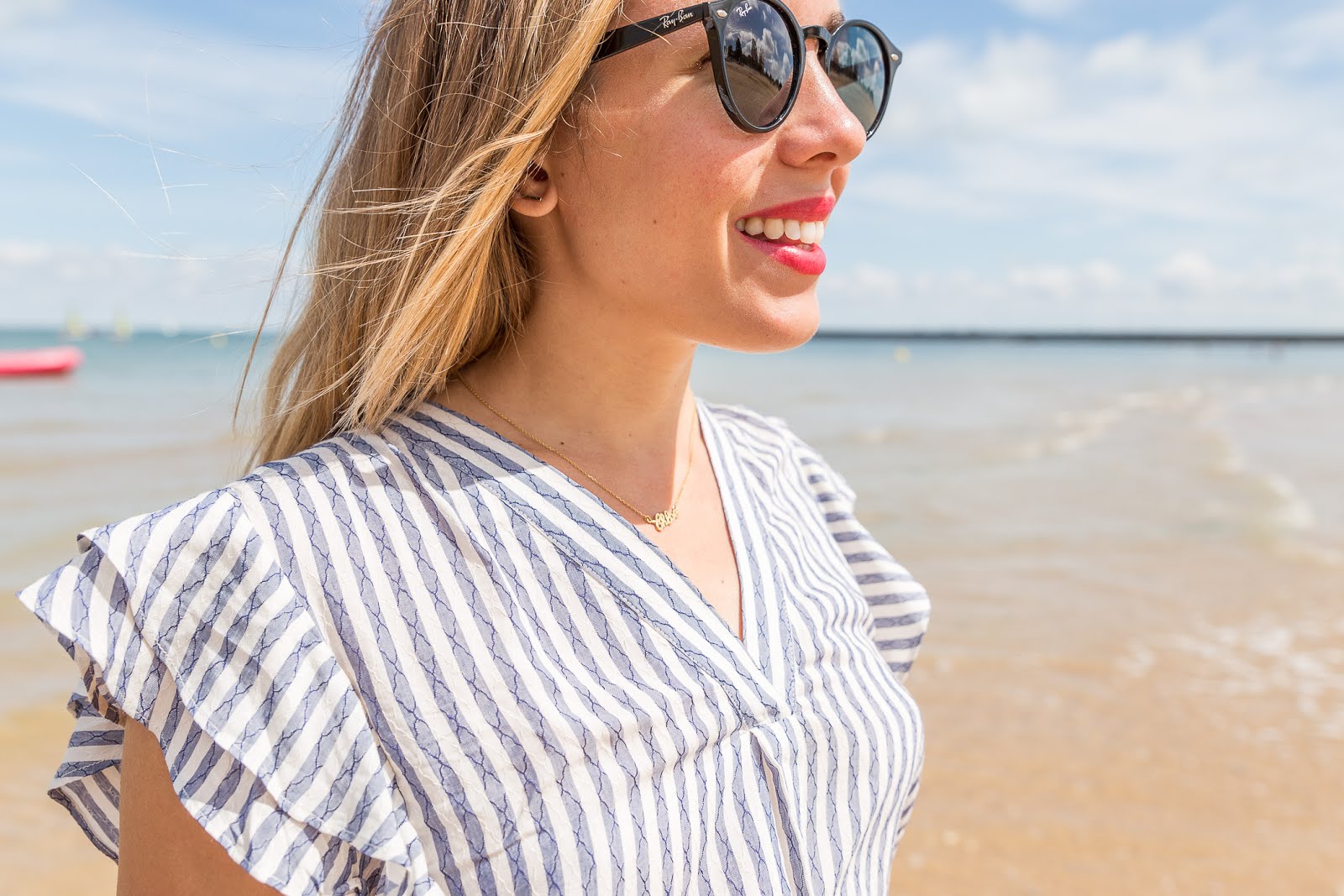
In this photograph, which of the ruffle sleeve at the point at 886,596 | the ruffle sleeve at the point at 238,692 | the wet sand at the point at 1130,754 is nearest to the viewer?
the ruffle sleeve at the point at 238,692

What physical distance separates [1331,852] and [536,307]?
12.5 feet

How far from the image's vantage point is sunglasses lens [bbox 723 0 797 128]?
147 cm

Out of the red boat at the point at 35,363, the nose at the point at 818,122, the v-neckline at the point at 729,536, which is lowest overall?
the red boat at the point at 35,363

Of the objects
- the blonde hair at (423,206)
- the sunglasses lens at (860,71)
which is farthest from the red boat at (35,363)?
the sunglasses lens at (860,71)

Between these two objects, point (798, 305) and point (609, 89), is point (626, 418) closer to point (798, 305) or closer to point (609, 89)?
point (798, 305)

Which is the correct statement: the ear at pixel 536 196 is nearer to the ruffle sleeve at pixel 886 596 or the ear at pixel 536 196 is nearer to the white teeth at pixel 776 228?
the white teeth at pixel 776 228

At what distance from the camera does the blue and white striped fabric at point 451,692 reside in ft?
3.92

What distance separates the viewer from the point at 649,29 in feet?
4.82

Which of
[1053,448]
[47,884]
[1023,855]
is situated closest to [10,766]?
[47,884]

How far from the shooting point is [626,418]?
5.60 feet

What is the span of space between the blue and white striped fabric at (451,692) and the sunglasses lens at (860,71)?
0.82 metres

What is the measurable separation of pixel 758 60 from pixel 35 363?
27.9 meters

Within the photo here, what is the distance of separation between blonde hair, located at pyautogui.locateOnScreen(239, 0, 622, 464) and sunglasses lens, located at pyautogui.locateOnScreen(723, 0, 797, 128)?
0.18m

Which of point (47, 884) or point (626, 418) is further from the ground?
point (626, 418)
